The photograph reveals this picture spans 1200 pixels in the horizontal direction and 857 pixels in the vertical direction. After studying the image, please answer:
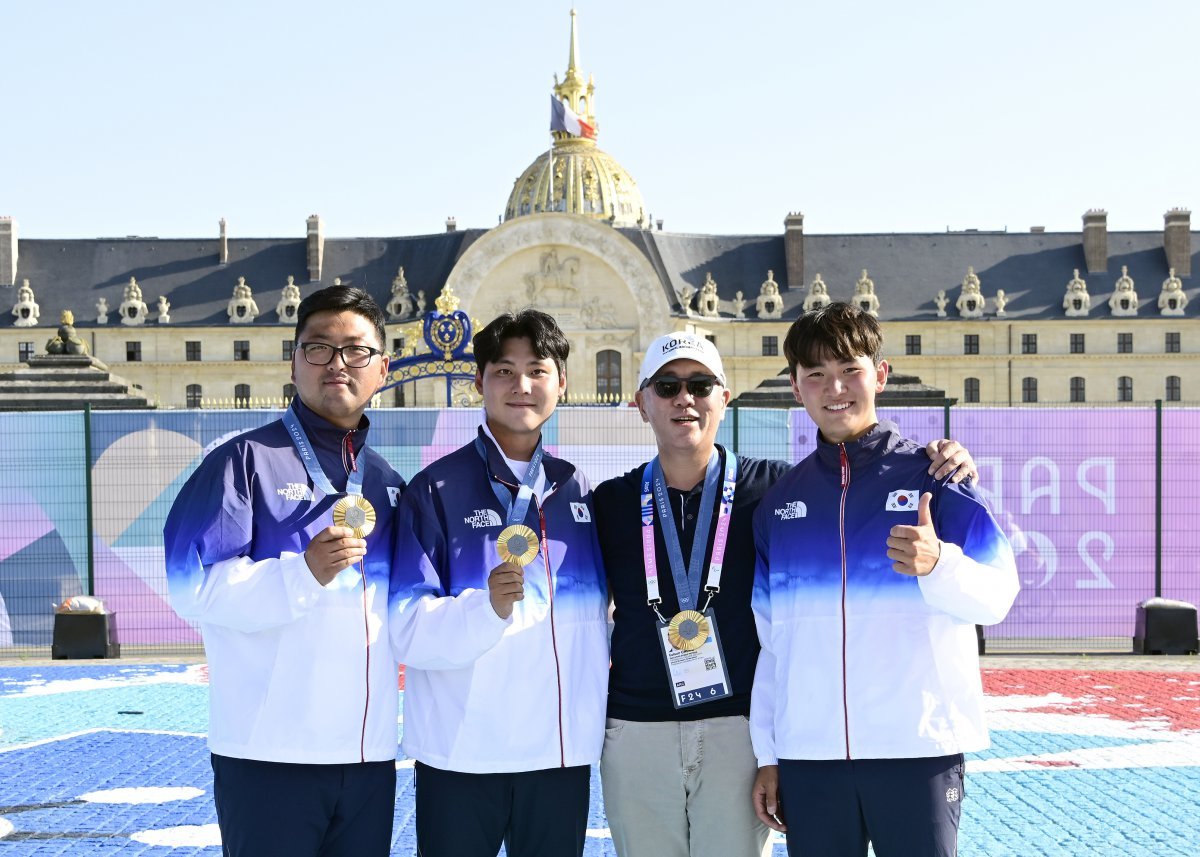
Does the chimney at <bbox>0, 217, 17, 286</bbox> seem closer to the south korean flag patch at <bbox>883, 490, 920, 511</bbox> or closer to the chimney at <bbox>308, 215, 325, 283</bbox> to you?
the chimney at <bbox>308, 215, 325, 283</bbox>

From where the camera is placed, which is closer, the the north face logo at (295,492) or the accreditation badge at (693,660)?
the the north face logo at (295,492)

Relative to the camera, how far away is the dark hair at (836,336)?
3809 millimetres

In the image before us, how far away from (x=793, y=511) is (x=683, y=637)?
1.64ft

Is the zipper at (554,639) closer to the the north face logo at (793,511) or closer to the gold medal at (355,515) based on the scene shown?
the gold medal at (355,515)

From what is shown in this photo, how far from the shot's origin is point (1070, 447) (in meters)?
11.9

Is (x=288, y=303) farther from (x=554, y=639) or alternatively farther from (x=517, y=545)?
(x=517, y=545)

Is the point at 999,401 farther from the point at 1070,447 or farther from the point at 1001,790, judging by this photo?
the point at 1001,790

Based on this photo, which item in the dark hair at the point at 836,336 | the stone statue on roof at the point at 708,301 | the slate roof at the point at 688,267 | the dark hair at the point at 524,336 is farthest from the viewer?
the slate roof at the point at 688,267

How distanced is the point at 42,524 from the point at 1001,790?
29.2 feet

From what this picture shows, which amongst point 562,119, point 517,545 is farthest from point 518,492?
point 562,119

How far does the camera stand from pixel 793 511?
3746 mm

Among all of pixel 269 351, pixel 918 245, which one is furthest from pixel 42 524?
pixel 918 245

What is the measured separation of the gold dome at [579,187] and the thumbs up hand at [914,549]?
74.6 meters

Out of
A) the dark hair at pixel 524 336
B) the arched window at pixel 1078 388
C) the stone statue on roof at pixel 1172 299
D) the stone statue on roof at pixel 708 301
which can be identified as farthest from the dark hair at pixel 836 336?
the stone statue on roof at pixel 1172 299
